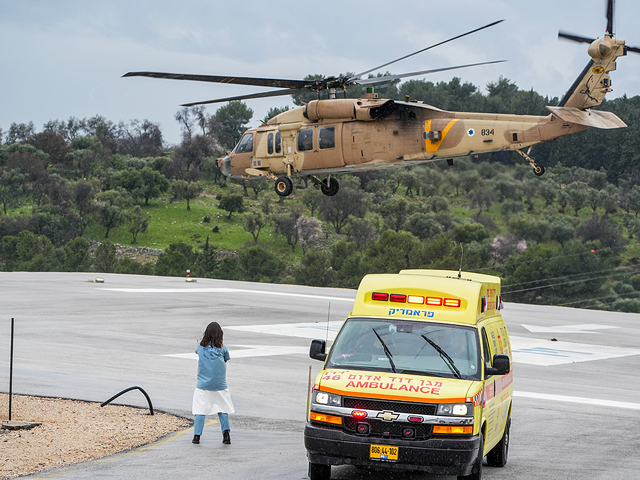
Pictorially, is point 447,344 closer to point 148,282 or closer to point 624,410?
point 624,410

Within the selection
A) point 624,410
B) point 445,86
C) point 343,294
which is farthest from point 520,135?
point 445,86

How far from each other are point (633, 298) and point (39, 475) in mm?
70722

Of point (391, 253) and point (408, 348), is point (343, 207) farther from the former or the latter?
point (408, 348)

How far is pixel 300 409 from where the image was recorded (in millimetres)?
15570

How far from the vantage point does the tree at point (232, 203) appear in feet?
333

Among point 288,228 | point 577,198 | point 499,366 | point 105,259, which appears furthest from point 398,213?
point 499,366

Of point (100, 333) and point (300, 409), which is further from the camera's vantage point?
point (100, 333)

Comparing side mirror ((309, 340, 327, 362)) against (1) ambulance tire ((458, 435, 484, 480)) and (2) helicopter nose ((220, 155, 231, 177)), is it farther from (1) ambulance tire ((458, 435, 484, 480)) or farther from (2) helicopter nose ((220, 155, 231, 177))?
(2) helicopter nose ((220, 155, 231, 177))

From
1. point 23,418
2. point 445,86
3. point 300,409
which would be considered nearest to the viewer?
point 23,418

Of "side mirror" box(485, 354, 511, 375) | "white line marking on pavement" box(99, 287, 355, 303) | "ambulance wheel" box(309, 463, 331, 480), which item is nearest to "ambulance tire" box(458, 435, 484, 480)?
"side mirror" box(485, 354, 511, 375)

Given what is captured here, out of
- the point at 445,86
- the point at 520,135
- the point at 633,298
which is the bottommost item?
the point at 633,298

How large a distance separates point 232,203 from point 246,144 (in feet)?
236

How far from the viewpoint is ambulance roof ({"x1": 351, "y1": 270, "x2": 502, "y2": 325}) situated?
9938mm

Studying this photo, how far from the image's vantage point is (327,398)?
357 inches
